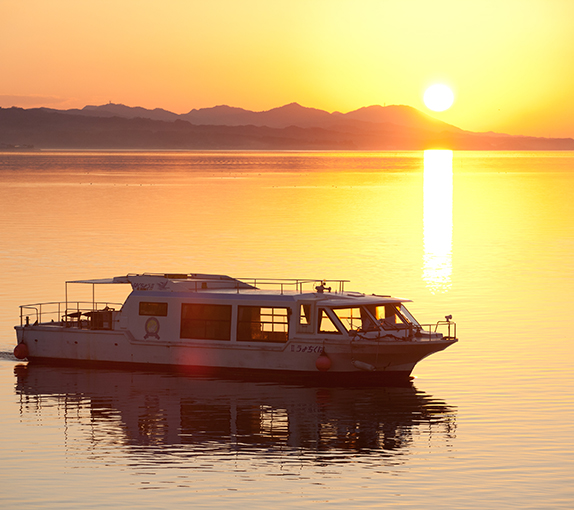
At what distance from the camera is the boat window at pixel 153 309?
51.5 m

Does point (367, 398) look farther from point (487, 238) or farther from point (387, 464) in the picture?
point (487, 238)

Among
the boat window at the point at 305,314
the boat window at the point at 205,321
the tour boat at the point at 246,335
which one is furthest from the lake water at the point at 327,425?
the boat window at the point at 305,314

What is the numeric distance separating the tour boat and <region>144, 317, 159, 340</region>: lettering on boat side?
0.05 metres

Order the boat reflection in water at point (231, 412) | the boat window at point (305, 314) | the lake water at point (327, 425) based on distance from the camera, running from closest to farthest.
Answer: the lake water at point (327, 425) → the boat reflection in water at point (231, 412) → the boat window at point (305, 314)

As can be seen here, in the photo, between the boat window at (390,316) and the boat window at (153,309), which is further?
the boat window at (153,309)

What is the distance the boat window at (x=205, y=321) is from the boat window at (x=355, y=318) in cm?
574

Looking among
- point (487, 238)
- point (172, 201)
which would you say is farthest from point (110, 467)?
point (172, 201)

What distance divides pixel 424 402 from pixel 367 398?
2706mm

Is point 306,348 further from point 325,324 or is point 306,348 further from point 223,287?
point 223,287

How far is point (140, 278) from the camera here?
53125mm

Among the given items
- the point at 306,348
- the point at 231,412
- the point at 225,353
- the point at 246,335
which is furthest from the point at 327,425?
the point at 225,353

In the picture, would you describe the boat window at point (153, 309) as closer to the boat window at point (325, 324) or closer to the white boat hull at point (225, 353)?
the white boat hull at point (225, 353)

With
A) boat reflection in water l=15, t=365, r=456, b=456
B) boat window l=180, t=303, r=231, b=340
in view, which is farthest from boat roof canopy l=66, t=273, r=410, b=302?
boat reflection in water l=15, t=365, r=456, b=456

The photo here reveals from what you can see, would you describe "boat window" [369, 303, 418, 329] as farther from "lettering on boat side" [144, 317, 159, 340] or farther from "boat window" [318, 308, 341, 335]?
"lettering on boat side" [144, 317, 159, 340]
